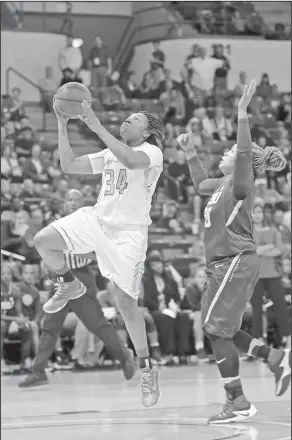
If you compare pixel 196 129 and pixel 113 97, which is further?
pixel 113 97

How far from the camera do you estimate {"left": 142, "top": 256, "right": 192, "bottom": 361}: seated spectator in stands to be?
14.2 metres

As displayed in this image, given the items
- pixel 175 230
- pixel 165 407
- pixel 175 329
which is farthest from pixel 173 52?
pixel 165 407

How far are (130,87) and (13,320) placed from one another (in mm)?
8541

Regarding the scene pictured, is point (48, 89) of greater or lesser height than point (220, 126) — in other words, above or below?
above

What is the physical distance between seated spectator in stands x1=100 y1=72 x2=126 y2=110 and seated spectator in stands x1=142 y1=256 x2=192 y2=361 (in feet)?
19.7

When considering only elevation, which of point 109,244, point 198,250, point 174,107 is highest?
point 174,107

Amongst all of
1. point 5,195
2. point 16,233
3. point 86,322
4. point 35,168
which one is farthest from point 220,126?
point 86,322

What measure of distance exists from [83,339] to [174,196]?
18.1 ft

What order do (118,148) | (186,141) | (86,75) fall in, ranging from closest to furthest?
1. (118,148)
2. (186,141)
3. (86,75)

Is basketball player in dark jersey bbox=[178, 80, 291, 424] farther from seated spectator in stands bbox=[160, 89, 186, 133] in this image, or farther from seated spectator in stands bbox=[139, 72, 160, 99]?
seated spectator in stands bbox=[139, 72, 160, 99]

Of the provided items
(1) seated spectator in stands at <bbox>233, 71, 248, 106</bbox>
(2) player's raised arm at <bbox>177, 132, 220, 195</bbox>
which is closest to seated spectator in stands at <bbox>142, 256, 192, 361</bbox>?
(2) player's raised arm at <bbox>177, 132, 220, 195</bbox>

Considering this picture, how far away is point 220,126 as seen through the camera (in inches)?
805

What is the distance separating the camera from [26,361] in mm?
13602

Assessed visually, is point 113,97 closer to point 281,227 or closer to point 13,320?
point 281,227
